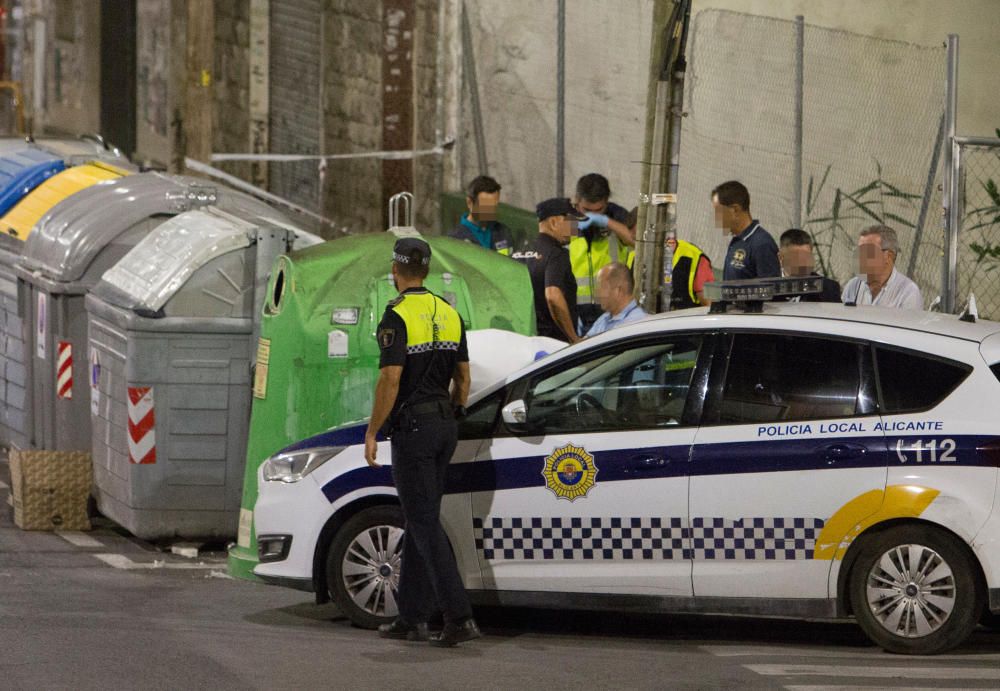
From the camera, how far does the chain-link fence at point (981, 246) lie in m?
11.7

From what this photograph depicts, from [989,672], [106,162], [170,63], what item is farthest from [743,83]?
[170,63]

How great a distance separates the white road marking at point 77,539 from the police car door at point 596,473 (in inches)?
136

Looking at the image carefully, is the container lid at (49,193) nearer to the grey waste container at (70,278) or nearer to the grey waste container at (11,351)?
the grey waste container at (11,351)

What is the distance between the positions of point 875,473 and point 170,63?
21.3m

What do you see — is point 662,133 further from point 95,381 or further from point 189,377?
point 95,381

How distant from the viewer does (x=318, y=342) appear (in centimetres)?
951

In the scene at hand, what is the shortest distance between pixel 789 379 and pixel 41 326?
5499 mm

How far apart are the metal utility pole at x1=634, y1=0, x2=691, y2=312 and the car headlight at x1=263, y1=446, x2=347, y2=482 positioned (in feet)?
8.34

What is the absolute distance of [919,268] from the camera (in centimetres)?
1229

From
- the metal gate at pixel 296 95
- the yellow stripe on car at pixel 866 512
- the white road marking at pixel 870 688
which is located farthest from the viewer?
the metal gate at pixel 296 95

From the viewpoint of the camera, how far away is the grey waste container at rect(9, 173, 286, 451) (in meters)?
11.4

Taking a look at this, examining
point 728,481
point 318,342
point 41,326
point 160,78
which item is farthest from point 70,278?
point 160,78

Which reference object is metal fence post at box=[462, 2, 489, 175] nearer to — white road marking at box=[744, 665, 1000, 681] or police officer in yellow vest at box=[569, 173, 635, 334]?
police officer in yellow vest at box=[569, 173, 635, 334]

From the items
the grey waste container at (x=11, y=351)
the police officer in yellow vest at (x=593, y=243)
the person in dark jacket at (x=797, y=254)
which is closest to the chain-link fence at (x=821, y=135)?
the police officer in yellow vest at (x=593, y=243)
